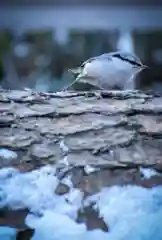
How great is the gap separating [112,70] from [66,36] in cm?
18

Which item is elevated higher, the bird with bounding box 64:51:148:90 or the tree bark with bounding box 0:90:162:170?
the bird with bounding box 64:51:148:90

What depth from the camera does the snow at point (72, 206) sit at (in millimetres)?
908

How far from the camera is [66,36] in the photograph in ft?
4.19

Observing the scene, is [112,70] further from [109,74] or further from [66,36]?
[66,36]

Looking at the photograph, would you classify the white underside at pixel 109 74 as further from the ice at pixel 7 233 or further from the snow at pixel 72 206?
the ice at pixel 7 233

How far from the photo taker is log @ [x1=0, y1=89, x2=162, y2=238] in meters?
0.98

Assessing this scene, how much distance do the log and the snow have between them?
19 millimetres

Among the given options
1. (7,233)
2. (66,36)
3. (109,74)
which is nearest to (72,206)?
(7,233)

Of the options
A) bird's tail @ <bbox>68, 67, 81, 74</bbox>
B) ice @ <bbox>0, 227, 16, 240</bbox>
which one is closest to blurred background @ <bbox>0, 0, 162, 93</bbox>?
bird's tail @ <bbox>68, 67, 81, 74</bbox>

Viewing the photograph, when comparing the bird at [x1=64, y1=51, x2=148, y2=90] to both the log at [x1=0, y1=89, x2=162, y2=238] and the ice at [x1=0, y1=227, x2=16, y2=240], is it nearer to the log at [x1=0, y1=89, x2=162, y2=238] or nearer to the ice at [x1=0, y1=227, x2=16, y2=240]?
the log at [x1=0, y1=89, x2=162, y2=238]

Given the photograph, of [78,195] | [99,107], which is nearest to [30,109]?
[99,107]

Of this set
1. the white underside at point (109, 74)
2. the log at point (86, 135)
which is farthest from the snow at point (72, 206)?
the white underside at point (109, 74)

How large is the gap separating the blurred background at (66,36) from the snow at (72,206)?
34 centimetres

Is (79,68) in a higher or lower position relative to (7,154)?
higher
